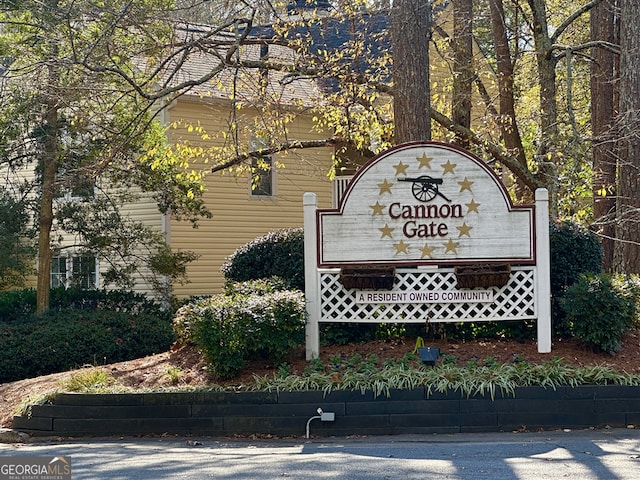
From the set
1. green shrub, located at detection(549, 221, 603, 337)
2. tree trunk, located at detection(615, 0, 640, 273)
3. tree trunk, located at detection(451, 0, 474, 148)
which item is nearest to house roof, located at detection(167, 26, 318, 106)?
tree trunk, located at detection(451, 0, 474, 148)

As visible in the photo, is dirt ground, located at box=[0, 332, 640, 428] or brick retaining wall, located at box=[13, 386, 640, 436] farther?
dirt ground, located at box=[0, 332, 640, 428]

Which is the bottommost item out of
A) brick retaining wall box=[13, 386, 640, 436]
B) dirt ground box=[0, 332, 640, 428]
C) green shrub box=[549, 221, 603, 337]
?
brick retaining wall box=[13, 386, 640, 436]

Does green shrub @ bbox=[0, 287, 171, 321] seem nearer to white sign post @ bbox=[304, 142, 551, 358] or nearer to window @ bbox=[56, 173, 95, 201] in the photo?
window @ bbox=[56, 173, 95, 201]

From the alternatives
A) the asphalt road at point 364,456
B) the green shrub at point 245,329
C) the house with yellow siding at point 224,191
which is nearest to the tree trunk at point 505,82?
the house with yellow siding at point 224,191

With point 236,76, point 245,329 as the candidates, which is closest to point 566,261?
point 245,329

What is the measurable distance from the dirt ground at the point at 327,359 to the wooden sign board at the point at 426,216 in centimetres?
114

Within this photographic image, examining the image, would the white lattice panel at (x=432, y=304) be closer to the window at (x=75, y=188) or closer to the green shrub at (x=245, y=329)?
the green shrub at (x=245, y=329)

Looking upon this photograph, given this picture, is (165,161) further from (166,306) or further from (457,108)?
(457,108)

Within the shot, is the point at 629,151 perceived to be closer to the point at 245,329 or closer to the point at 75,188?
the point at 245,329

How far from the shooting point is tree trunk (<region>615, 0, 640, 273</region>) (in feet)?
51.9

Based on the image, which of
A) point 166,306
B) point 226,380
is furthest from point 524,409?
point 166,306

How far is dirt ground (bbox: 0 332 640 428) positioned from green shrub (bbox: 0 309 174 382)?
6.69 ft

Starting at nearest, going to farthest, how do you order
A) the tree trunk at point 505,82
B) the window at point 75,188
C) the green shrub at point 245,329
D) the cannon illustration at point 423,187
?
the green shrub at point 245,329 < the cannon illustration at point 423,187 < the window at point 75,188 < the tree trunk at point 505,82

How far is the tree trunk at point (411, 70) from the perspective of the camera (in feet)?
45.5
